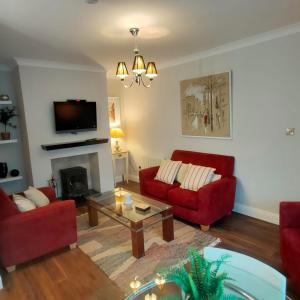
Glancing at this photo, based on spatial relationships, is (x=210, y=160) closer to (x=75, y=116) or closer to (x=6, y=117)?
(x=75, y=116)

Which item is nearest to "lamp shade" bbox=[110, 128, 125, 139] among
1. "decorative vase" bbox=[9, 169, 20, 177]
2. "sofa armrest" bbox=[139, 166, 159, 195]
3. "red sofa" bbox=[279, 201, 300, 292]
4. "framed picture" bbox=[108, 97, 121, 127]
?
"framed picture" bbox=[108, 97, 121, 127]

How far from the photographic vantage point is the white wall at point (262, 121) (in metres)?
2.99

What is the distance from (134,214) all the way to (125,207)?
0.26 metres

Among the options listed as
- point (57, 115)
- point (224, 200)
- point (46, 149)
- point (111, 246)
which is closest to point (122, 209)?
point (111, 246)

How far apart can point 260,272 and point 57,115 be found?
3729mm

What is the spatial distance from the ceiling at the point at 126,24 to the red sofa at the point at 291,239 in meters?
1.87

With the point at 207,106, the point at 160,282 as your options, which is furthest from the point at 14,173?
the point at 160,282

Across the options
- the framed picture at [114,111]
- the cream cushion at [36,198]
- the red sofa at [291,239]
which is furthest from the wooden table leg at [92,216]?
the framed picture at [114,111]

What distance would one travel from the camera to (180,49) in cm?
363

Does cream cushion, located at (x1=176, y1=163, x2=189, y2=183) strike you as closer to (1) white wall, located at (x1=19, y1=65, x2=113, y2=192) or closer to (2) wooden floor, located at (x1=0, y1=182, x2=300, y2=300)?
(2) wooden floor, located at (x1=0, y1=182, x2=300, y2=300)

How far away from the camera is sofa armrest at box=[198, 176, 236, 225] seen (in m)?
3.13

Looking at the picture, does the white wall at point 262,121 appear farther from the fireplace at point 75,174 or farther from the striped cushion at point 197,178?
the fireplace at point 75,174

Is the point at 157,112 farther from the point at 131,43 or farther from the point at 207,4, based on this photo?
the point at 207,4

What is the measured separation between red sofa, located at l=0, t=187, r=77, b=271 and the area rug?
15.0 inches
